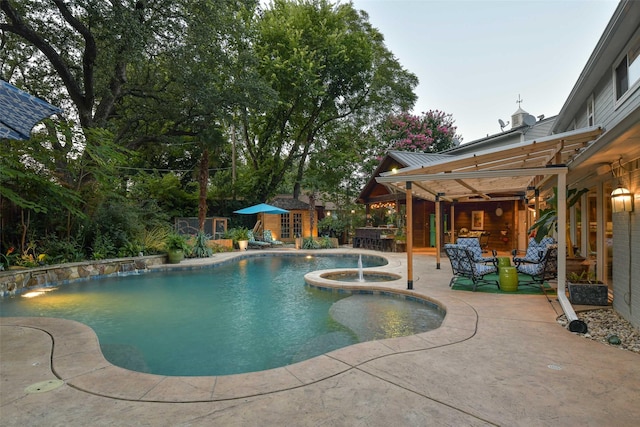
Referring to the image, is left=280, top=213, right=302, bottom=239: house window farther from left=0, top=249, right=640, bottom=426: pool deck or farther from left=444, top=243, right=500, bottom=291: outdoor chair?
left=0, top=249, right=640, bottom=426: pool deck

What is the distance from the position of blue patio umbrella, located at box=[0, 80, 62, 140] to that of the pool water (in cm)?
265

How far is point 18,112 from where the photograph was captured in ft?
10.3

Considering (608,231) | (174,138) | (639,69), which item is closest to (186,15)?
(174,138)

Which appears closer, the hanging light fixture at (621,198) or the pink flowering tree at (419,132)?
the hanging light fixture at (621,198)

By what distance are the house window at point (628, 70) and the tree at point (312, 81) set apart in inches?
516

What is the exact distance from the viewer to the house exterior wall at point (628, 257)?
13.9 ft

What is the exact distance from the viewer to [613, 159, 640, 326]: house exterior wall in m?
4.25

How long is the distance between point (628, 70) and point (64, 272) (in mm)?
12449

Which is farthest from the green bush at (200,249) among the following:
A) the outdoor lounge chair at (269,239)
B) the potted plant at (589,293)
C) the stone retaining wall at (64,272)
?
the potted plant at (589,293)

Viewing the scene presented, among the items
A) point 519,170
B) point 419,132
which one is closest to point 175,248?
point 519,170

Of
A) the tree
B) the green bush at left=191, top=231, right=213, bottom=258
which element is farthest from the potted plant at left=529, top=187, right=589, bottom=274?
the tree

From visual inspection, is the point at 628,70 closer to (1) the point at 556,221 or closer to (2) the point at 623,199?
(2) the point at 623,199

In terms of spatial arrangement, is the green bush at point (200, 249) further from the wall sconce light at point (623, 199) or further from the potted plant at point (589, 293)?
the wall sconce light at point (623, 199)

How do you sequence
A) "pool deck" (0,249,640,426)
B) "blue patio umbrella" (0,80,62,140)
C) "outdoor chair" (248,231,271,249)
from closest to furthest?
"pool deck" (0,249,640,426) → "blue patio umbrella" (0,80,62,140) → "outdoor chair" (248,231,271,249)
